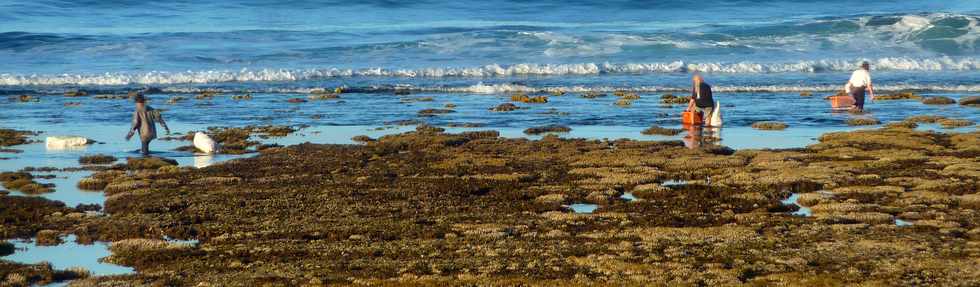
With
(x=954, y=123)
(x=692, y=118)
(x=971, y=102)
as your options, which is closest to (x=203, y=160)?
(x=692, y=118)

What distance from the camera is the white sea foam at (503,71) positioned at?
185 ft

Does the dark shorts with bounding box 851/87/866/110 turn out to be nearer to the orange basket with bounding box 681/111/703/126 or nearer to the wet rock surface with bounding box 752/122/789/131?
the wet rock surface with bounding box 752/122/789/131

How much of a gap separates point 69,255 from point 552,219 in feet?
20.5

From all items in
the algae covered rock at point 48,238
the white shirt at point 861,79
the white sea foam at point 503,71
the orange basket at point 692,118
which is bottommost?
the white sea foam at point 503,71

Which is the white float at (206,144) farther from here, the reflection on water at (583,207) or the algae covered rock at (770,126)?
the algae covered rock at (770,126)

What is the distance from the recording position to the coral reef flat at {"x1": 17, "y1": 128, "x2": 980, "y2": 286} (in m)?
13.3

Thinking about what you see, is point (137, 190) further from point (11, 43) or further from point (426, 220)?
point (11, 43)

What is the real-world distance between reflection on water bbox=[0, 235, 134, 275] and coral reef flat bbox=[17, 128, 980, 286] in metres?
0.24

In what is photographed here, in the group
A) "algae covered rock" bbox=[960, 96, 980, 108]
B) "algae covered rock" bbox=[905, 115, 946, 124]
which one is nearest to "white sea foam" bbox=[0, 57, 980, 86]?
"algae covered rock" bbox=[960, 96, 980, 108]

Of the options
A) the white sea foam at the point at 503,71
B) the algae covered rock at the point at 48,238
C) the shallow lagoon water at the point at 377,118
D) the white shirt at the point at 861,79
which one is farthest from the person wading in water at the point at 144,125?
the white sea foam at the point at 503,71

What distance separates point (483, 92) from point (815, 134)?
2206 cm

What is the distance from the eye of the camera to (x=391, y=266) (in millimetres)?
13688

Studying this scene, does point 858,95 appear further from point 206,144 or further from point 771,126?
point 206,144

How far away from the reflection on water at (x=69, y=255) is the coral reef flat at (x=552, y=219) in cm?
24
